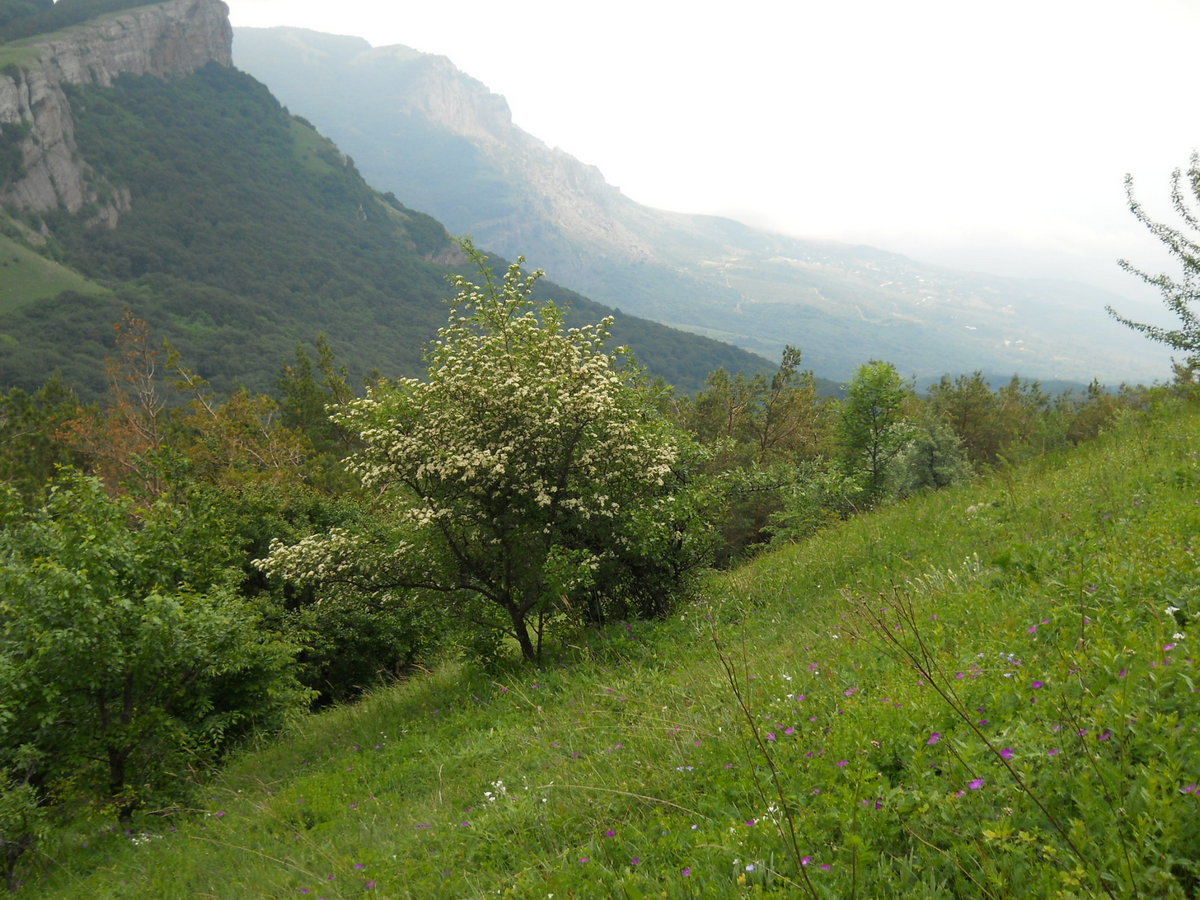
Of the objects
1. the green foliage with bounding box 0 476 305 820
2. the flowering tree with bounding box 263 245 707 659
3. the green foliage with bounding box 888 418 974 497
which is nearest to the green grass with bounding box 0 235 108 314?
the green foliage with bounding box 0 476 305 820

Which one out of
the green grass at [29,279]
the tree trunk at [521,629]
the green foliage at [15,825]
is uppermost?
the tree trunk at [521,629]

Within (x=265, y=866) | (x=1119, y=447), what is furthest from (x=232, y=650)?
(x=1119, y=447)

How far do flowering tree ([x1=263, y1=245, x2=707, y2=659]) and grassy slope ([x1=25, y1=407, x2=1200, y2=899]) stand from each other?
233cm

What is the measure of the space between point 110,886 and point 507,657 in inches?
262

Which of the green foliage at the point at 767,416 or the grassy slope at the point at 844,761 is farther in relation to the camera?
the green foliage at the point at 767,416

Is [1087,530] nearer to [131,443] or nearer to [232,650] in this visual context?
[232,650]

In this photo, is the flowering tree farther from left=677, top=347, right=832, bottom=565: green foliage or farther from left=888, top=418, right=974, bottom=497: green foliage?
left=677, top=347, right=832, bottom=565: green foliage

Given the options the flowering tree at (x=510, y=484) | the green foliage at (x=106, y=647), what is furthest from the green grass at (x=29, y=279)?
the flowering tree at (x=510, y=484)

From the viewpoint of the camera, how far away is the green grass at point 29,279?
6654 inches

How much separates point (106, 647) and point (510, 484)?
22.4ft

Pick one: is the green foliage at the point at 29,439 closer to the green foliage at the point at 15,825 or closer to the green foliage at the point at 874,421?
the green foliage at the point at 15,825

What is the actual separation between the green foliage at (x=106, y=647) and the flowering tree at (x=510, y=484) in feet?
6.41

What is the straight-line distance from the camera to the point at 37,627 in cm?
995

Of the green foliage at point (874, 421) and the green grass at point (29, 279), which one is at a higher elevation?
the green foliage at point (874, 421)
